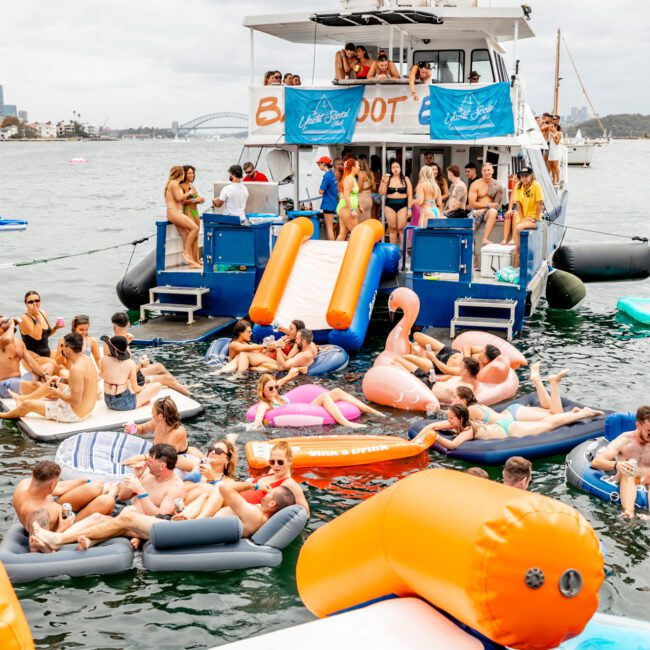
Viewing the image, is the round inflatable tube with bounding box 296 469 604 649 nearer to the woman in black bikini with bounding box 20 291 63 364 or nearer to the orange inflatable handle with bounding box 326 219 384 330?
the woman in black bikini with bounding box 20 291 63 364

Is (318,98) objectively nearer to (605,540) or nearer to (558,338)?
(558,338)

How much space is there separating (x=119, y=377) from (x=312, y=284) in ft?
16.7

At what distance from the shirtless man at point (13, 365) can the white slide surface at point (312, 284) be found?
422cm

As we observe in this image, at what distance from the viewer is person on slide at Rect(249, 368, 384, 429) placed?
448 inches

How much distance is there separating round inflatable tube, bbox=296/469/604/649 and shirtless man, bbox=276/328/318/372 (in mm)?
8996

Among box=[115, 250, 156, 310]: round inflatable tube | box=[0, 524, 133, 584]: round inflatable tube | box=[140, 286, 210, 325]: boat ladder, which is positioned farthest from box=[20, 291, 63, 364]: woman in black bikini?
box=[0, 524, 133, 584]: round inflatable tube

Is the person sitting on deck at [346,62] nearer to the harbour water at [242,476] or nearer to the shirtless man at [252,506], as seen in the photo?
the harbour water at [242,476]

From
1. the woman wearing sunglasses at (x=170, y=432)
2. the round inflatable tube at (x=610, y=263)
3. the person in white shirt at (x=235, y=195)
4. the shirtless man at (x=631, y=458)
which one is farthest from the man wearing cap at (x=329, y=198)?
A: the shirtless man at (x=631, y=458)

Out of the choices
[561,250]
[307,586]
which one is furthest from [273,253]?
[307,586]

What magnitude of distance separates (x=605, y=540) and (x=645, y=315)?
1070cm

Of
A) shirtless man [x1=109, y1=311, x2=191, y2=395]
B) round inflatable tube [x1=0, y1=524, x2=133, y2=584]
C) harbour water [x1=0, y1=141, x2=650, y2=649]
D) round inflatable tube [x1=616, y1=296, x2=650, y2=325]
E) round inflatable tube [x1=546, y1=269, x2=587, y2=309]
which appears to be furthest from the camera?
A: round inflatable tube [x1=546, y1=269, x2=587, y2=309]

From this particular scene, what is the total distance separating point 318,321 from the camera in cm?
1502

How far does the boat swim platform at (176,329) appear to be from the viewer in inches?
597

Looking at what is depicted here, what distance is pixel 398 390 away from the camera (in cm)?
1205
